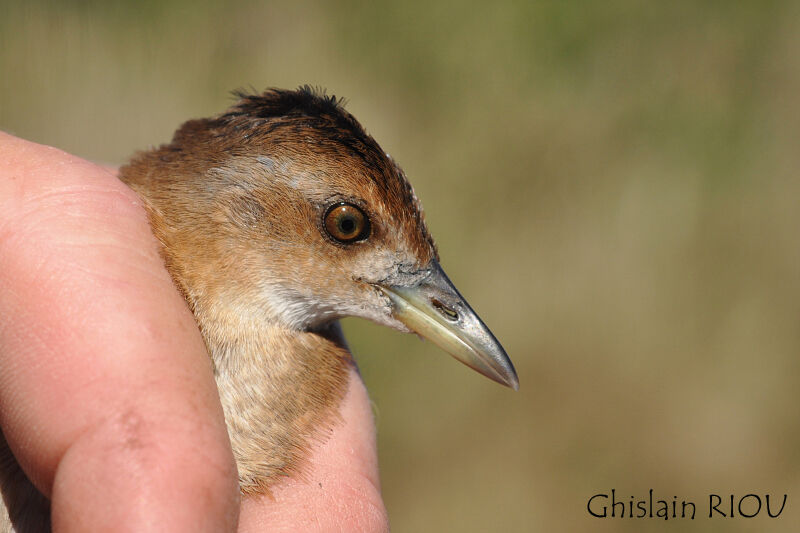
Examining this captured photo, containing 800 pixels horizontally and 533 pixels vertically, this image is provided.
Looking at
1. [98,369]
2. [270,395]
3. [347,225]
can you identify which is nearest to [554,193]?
[347,225]

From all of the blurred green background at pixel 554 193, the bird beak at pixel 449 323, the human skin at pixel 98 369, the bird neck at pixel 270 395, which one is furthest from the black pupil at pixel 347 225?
the blurred green background at pixel 554 193

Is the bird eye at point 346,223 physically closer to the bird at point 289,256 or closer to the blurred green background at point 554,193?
the bird at point 289,256

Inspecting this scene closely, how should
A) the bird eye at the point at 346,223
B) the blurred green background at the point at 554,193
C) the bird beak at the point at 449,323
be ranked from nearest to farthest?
1. the bird eye at the point at 346,223
2. the bird beak at the point at 449,323
3. the blurred green background at the point at 554,193

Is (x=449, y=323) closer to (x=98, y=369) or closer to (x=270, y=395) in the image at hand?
(x=270, y=395)

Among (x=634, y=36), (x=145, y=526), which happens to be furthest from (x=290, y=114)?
(x=634, y=36)

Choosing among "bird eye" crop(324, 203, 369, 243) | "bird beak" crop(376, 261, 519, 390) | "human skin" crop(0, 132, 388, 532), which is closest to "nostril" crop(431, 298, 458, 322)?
"bird beak" crop(376, 261, 519, 390)

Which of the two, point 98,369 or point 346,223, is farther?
point 346,223

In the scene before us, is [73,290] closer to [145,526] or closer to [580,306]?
[145,526]
